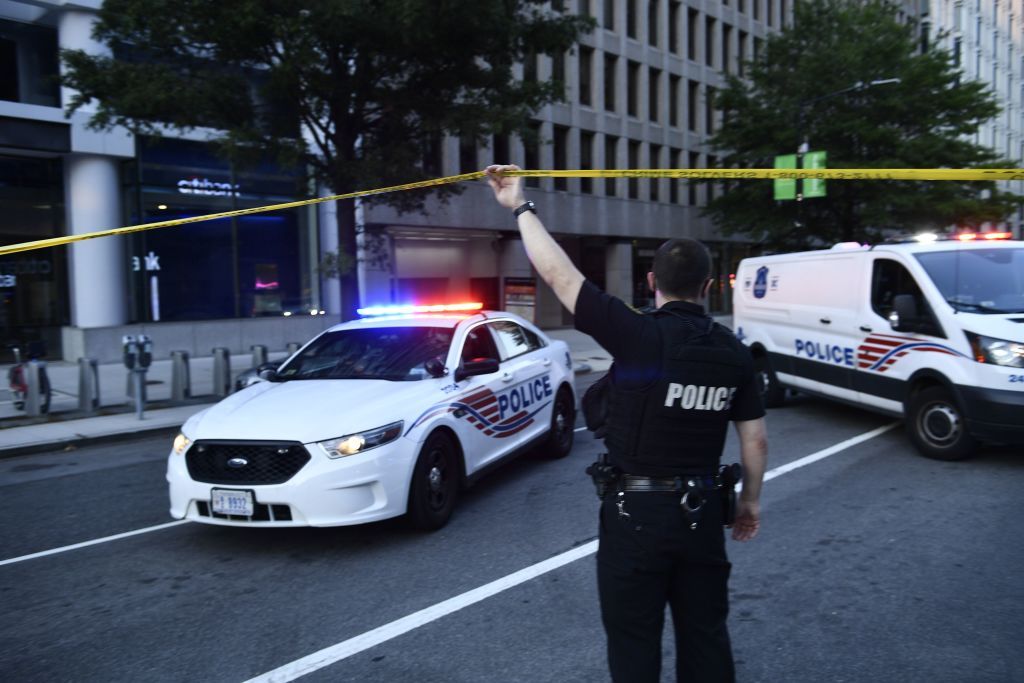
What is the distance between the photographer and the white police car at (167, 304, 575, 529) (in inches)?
200

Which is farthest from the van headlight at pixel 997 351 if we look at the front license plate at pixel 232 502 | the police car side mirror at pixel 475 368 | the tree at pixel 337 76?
the tree at pixel 337 76

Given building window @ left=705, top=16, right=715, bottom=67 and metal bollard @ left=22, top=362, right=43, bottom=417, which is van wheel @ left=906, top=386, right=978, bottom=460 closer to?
metal bollard @ left=22, top=362, right=43, bottom=417

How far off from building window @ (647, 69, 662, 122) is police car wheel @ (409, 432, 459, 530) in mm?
31254

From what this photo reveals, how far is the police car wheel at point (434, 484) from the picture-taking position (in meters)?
5.51

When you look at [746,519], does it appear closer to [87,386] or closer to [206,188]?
[87,386]

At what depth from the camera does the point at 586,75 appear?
103 ft

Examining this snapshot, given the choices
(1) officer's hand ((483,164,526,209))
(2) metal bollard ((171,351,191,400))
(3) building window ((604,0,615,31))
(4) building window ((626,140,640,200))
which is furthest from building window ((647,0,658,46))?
(1) officer's hand ((483,164,526,209))

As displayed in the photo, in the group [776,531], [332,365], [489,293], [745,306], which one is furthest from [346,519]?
[489,293]

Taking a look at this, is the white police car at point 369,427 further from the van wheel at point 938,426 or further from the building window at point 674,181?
the building window at point 674,181

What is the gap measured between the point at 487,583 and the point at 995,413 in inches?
196

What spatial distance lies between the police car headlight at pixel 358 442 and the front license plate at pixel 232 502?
0.55m

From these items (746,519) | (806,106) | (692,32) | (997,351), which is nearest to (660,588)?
(746,519)

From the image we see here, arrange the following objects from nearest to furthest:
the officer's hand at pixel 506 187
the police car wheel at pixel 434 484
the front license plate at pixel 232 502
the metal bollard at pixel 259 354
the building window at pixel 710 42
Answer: the officer's hand at pixel 506 187 → the front license plate at pixel 232 502 → the police car wheel at pixel 434 484 → the metal bollard at pixel 259 354 → the building window at pixel 710 42

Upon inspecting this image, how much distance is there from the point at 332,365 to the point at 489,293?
2197cm
